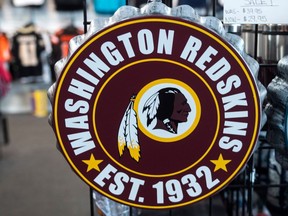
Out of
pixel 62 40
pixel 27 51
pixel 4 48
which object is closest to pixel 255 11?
pixel 62 40

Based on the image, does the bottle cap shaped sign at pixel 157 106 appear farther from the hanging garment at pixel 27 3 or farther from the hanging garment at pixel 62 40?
the hanging garment at pixel 27 3

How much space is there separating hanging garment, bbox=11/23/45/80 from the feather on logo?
435 cm

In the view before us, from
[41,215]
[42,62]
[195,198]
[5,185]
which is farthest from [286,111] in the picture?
[42,62]

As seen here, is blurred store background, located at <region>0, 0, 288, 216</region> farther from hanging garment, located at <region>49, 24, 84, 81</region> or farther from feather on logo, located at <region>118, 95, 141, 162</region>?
feather on logo, located at <region>118, 95, 141, 162</region>

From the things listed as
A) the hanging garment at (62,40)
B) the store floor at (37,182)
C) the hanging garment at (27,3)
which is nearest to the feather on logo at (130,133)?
the store floor at (37,182)

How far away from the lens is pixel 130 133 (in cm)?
78

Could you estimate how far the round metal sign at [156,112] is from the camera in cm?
73

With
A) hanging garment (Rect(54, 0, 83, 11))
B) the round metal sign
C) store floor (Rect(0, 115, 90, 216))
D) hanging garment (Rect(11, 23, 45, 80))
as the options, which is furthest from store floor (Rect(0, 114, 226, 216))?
hanging garment (Rect(54, 0, 83, 11))

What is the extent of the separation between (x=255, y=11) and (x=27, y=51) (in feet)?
14.4

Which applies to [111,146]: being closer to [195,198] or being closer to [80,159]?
[80,159]

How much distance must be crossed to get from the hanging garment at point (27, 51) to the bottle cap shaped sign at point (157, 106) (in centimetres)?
433

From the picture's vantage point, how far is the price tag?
2.84 ft

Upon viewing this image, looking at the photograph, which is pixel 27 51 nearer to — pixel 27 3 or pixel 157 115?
pixel 27 3

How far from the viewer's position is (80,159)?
2.57 ft
